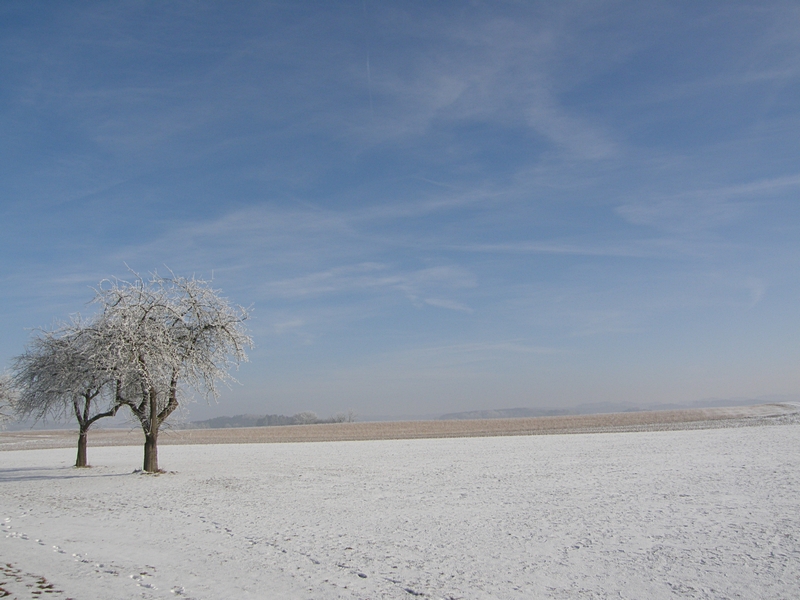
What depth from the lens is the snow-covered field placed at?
8.30 metres

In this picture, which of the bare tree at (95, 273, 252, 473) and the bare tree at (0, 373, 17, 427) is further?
the bare tree at (0, 373, 17, 427)

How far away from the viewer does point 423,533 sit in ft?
38.3

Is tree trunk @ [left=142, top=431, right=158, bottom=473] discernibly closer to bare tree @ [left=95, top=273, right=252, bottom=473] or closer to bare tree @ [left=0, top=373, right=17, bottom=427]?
bare tree @ [left=95, top=273, right=252, bottom=473]

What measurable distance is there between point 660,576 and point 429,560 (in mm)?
3649

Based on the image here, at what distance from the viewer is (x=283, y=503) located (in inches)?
622

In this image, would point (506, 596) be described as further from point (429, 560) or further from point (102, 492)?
point (102, 492)

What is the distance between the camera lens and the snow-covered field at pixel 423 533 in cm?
830

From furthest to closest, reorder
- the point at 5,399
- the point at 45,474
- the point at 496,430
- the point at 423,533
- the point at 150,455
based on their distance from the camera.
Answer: the point at 496,430
the point at 5,399
the point at 45,474
the point at 150,455
the point at 423,533

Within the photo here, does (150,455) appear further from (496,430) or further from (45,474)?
(496,430)

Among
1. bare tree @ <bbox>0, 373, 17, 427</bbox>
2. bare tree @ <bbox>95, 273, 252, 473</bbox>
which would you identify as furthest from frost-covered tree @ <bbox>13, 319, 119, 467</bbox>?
bare tree @ <bbox>0, 373, 17, 427</bbox>

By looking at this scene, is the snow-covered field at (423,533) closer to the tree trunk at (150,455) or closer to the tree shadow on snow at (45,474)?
the tree trunk at (150,455)

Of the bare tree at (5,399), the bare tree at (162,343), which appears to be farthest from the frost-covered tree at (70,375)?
the bare tree at (5,399)

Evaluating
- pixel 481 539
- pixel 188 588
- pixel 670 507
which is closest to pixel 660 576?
pixel 481 539

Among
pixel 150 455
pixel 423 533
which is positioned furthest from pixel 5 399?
pixel 423 533
